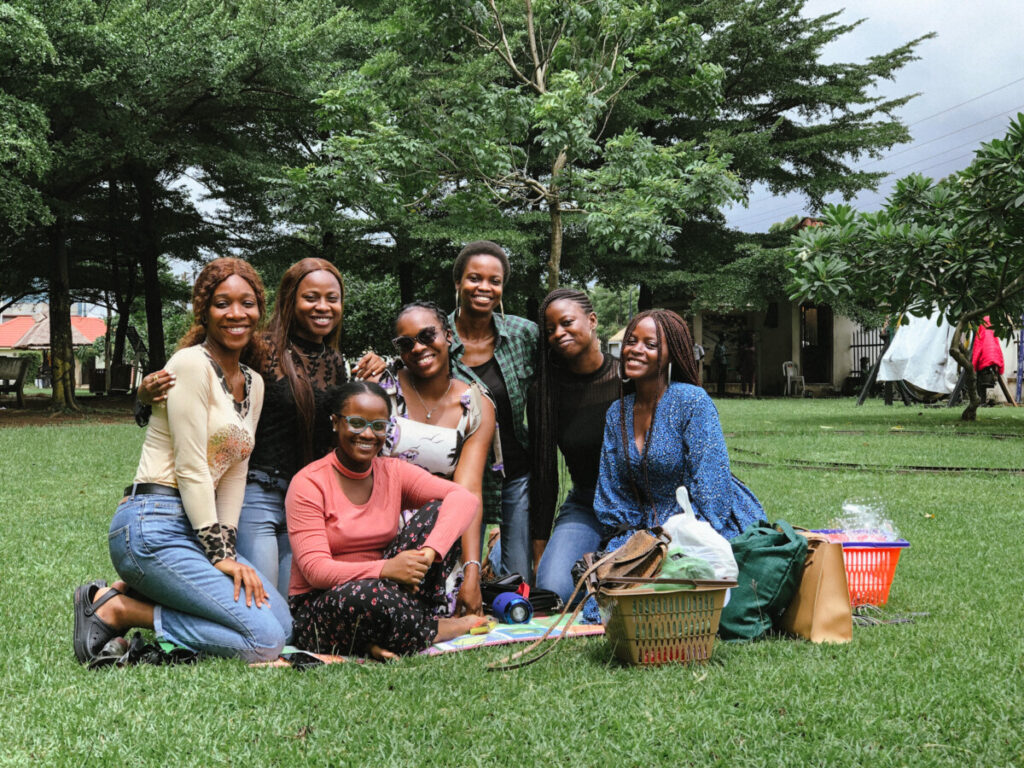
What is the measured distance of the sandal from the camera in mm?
3861

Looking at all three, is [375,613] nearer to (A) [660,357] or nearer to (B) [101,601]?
(B) [101,601]

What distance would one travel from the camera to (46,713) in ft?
10.6

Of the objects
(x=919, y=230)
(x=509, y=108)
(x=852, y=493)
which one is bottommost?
(x=852, y=493)

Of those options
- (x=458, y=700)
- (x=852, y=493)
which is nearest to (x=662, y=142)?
(x=852, y=493)

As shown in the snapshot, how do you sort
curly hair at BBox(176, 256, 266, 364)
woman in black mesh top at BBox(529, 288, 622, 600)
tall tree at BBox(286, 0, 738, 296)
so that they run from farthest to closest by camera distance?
tall tree at BBox(286, 0, 738, 296), woman in black mesh top at BBox(529, 288, 622, 600), curly hair at BBox(176, 256, 266, 364)

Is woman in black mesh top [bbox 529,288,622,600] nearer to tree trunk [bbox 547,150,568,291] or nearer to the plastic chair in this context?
tree trunk [bbox 547,150,568,291]

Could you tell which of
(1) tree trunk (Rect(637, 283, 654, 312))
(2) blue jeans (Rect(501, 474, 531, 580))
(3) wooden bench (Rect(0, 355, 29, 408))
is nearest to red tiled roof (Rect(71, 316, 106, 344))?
(3) wooden bench (Rect(0, 355, 29, 408))

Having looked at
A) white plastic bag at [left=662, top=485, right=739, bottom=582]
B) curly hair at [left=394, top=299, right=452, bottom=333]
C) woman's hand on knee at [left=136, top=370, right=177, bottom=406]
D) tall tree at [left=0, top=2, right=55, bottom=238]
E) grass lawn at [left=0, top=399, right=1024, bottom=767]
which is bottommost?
grass lawn at [left=0, top=399, right=1024, bottom=767]

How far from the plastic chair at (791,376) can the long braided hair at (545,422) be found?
22939mm

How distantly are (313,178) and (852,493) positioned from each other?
753 cm

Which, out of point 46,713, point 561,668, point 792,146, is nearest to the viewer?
point 46,713

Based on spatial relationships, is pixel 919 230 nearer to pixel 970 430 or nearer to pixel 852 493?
pixel 970 430

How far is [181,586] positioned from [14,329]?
250 feet

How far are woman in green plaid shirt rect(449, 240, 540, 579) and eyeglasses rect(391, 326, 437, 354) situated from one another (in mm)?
427
